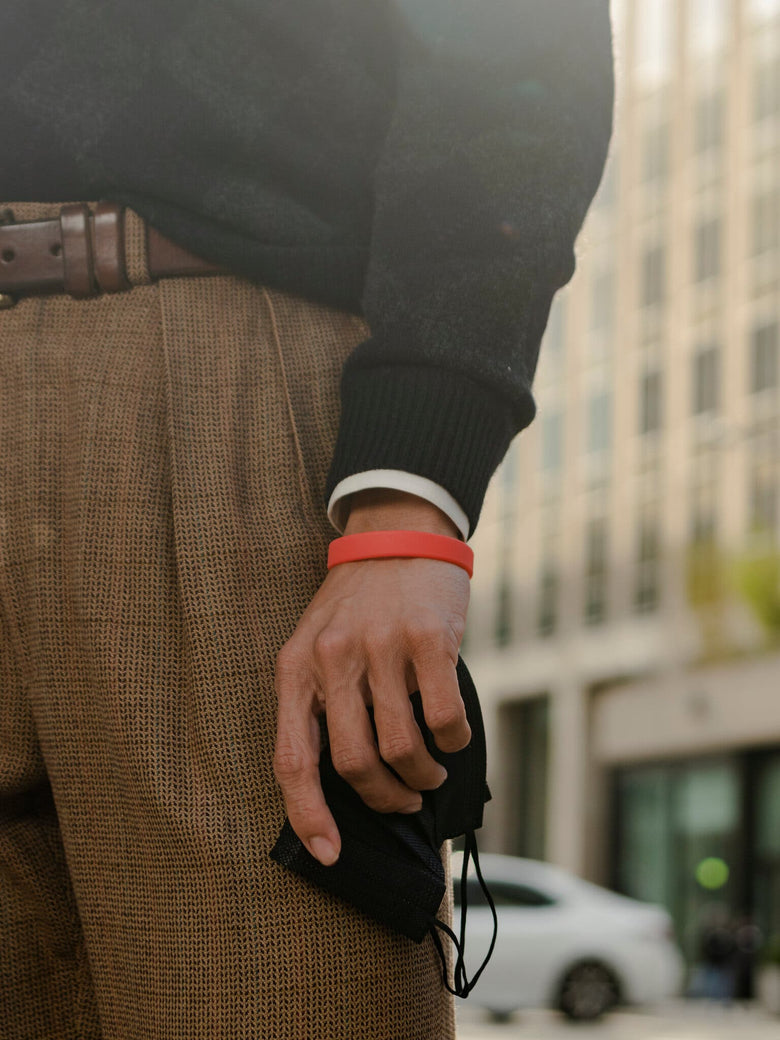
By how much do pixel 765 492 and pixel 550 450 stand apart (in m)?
6.97

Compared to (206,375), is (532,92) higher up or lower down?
higher up

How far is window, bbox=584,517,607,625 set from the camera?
90.5ft

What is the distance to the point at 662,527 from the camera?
26250 mm

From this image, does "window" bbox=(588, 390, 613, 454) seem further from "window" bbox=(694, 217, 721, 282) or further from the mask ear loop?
the mask ear loop

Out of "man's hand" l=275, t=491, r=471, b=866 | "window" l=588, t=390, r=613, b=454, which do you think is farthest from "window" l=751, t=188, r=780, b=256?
"man's hand" l=275, t=491, r=471, b=866

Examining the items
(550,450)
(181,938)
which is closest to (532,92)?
(181,938)

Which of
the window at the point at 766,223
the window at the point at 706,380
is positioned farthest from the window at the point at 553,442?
the window at the point at 766,223

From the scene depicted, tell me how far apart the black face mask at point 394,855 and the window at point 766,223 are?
83.5ft

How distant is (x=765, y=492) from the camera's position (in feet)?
78.5

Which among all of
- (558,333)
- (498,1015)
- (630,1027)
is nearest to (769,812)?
(498,1015)

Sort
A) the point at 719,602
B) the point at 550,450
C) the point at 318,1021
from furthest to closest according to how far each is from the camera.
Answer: the point at 550,450
the point at 719,602
the point at 318,1021

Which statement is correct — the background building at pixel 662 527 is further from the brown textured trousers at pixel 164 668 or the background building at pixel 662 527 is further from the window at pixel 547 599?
the brown textured trousers at pixel 164 668

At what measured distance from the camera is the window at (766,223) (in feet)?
82.8

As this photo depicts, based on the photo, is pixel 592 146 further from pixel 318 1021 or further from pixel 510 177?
pixel 318 1021
